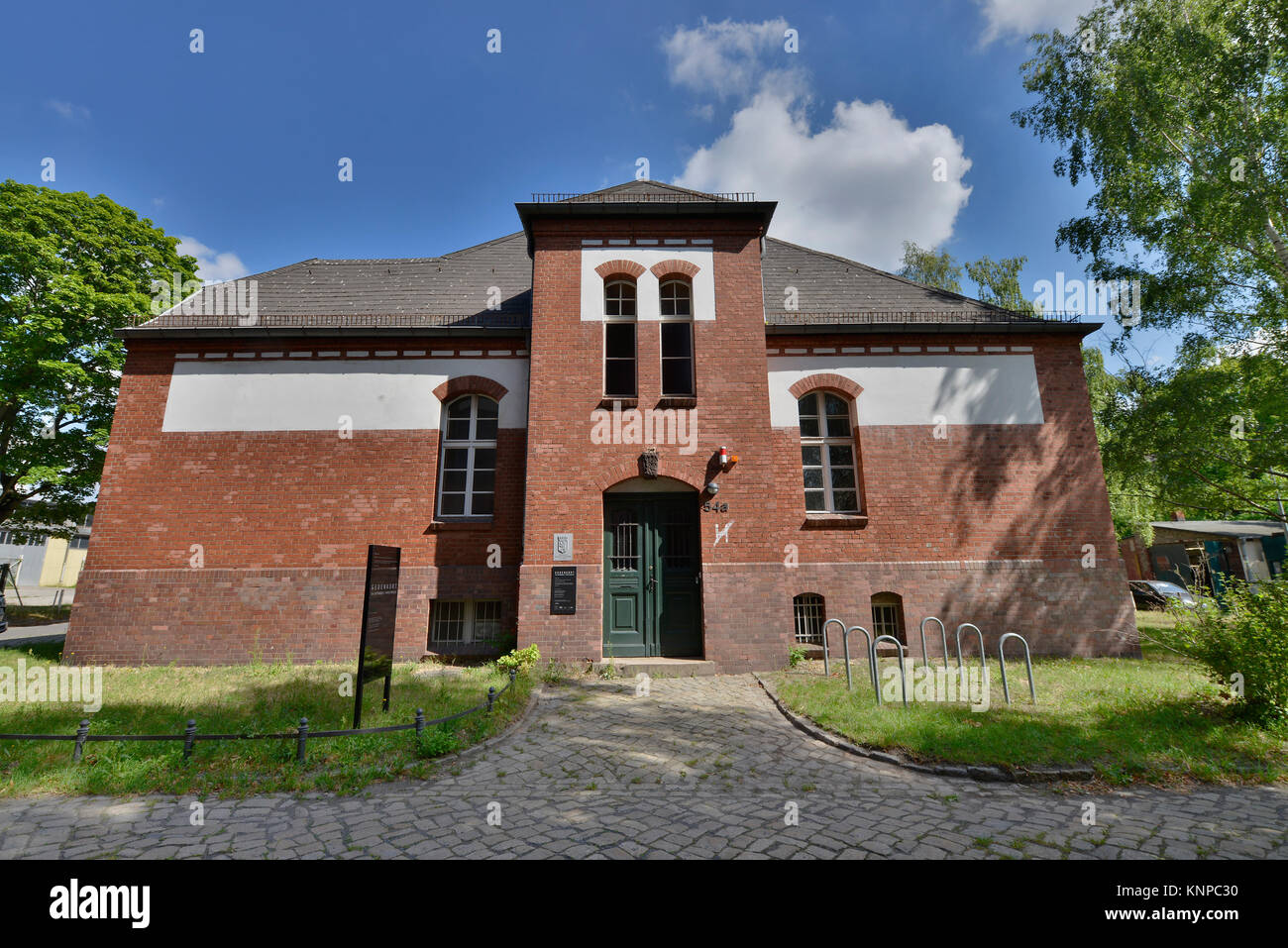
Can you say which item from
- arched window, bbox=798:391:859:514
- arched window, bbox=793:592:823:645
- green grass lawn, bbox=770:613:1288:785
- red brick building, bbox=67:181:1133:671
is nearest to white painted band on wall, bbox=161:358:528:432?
red brick building, bbox=67:181:1133:671

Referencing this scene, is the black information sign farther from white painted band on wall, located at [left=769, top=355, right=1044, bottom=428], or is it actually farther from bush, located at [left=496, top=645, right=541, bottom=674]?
white painted band on wall, located at [left=769, top=355, right=1044, bottom=428]

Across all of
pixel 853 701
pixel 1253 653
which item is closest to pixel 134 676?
pixel 853 701

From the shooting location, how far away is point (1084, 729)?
5895 mm

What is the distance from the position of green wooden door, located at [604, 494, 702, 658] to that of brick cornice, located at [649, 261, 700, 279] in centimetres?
447

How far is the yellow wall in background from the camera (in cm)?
3847

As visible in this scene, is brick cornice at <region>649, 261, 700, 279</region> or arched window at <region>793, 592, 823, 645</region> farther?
brick cornice at <region>649, 261, 700, 279</region>

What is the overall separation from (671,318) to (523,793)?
28.3 feet

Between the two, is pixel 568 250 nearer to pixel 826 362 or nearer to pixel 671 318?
pixel 671 318

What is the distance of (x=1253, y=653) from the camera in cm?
583

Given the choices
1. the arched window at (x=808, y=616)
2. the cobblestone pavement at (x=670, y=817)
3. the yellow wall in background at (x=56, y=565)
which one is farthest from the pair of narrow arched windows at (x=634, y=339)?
the yellow wall in background at (x=56, y=565)

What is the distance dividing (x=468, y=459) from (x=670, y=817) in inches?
342

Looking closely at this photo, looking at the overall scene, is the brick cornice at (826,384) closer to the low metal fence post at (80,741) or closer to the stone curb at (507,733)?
the stone curb at (507,733)
